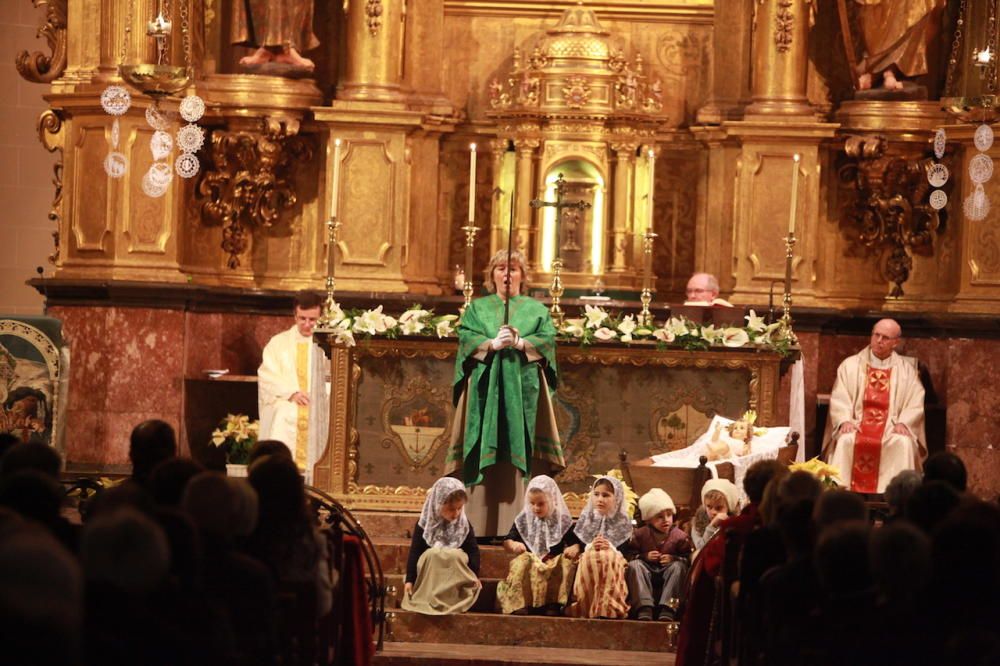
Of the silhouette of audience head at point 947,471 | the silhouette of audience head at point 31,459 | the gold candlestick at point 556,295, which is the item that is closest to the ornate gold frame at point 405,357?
the gold candlestick at point 556,295

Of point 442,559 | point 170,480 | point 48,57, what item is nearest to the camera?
point 170,480

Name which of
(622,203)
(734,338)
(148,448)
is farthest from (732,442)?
(148,448)

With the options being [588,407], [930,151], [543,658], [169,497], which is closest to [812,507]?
[169,497]

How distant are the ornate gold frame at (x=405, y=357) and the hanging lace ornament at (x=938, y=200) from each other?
265 centimetres

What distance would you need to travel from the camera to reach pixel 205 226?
16.0 m

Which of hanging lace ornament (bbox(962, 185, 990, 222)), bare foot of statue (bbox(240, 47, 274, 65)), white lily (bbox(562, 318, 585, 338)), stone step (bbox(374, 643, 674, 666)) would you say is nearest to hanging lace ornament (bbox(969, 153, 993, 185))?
hanging lace ornament (bbox(962, 185, 990, 222))

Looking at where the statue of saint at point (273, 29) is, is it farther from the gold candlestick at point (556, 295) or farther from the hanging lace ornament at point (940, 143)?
the hanging lace ornament at point (940, 143)

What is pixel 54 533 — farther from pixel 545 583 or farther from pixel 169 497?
pixel 545 583

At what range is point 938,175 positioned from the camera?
15.4 metres

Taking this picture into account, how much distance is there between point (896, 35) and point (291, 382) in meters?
5.24

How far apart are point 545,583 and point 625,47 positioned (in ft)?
20.3

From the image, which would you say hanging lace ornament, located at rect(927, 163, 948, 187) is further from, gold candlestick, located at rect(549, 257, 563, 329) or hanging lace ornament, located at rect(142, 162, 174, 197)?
hanging lace ornament, located at rect(142, 162, 174, 197)

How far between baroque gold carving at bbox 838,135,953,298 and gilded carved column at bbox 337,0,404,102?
349 cm

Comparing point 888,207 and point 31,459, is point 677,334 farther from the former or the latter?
point 31,459
